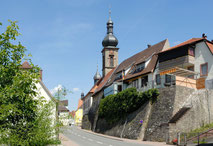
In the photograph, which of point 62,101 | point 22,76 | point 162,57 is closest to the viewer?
point 22,76

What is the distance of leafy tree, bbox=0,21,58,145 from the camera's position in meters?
10.8

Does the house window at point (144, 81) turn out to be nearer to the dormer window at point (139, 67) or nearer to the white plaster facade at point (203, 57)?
the dormer window at point (139, 67)

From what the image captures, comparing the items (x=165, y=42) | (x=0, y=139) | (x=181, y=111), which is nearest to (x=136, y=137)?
(x=181, y=111)

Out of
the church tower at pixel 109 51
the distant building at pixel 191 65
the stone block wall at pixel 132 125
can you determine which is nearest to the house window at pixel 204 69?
the distant building at pixel 191 65

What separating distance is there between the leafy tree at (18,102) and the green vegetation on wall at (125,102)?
21.7m

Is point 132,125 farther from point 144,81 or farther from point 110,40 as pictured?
point 110,40

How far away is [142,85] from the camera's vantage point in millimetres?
38438

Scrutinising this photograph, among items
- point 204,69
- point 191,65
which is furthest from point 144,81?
point 204,69

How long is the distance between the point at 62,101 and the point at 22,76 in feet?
9.85

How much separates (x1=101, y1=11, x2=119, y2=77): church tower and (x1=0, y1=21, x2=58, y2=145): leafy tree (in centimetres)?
5908

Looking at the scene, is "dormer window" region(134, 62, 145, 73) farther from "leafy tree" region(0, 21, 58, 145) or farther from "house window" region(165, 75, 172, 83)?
"leafy tree" region(0, 21, 58, 145)

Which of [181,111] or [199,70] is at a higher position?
[199,70]

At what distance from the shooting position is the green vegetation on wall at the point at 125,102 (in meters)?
33.6

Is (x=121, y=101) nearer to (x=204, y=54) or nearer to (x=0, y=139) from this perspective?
(x=204, y=54)
